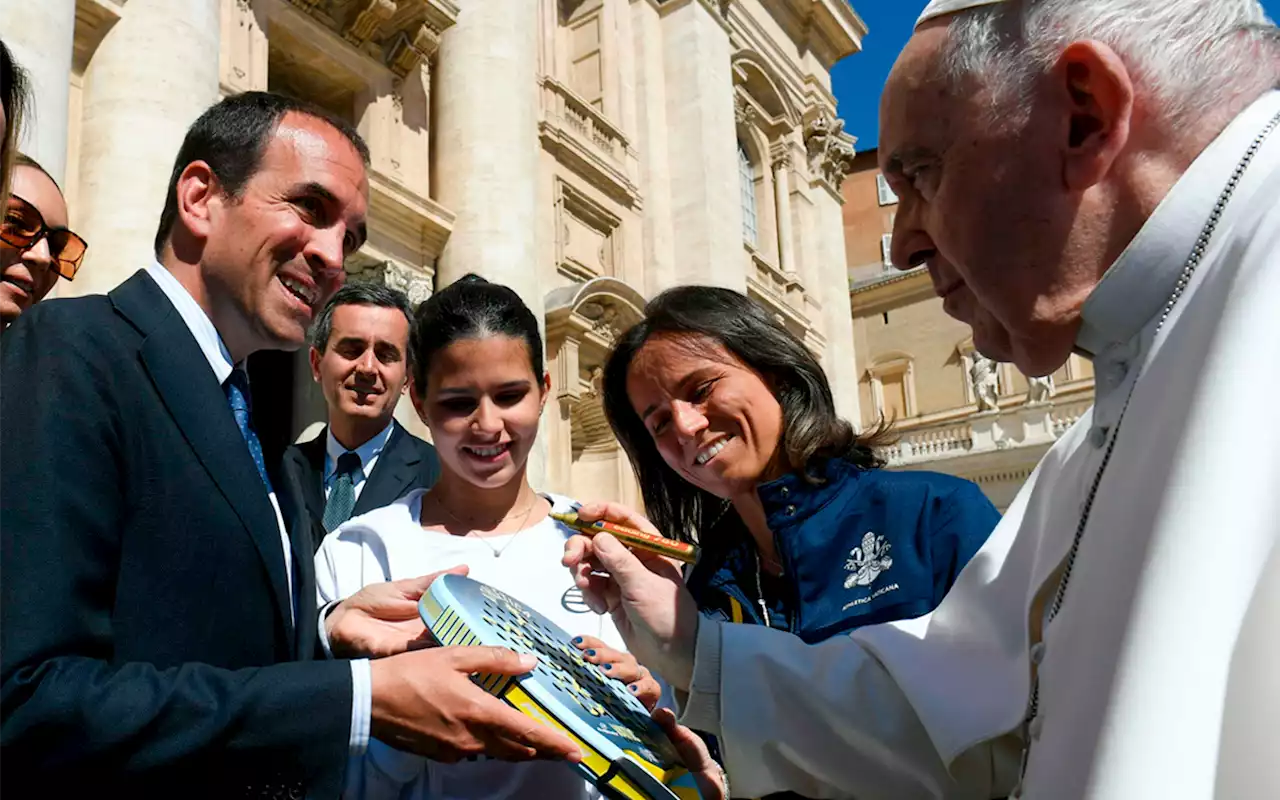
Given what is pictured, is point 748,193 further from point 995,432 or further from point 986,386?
point 986,386

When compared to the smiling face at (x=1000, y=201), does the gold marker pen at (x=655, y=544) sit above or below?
below

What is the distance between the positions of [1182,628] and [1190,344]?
311 millimetres

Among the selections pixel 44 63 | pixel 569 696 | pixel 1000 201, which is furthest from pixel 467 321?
pixel 44 63

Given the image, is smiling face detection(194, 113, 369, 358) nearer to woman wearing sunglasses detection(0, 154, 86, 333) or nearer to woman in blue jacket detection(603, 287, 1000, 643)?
woman in blue jacket detection(603, 287, 1000, 643)

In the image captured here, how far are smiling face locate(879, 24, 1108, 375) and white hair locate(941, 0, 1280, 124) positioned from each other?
0.04 m

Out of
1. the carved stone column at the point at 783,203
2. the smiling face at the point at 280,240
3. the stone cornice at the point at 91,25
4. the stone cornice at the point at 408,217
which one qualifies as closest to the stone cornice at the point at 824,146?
the carved stone column at the point at 783,203

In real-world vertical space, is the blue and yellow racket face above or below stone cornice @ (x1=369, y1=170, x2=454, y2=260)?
below

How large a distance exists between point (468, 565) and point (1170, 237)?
1.65 m

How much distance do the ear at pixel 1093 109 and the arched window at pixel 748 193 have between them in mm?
16745

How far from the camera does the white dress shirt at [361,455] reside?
3914mm

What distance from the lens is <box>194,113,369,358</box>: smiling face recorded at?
1.86 meters

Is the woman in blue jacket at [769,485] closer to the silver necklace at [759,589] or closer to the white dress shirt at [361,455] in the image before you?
the silver necklace at [759,589]

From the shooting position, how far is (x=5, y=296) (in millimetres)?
2779

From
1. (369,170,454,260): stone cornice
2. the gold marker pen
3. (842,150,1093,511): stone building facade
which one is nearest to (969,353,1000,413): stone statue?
(842,150,1093,511): stone building facade
